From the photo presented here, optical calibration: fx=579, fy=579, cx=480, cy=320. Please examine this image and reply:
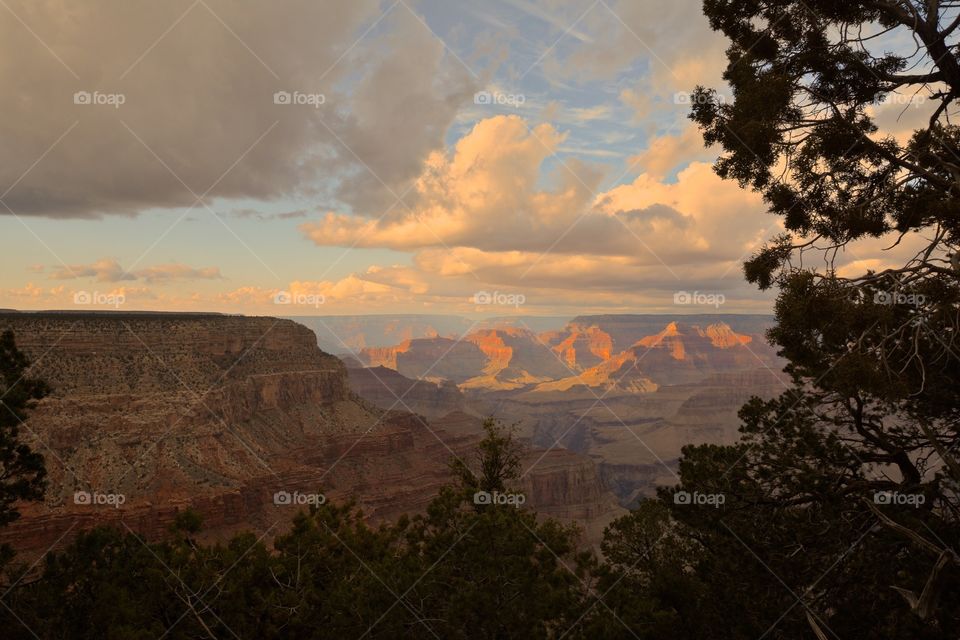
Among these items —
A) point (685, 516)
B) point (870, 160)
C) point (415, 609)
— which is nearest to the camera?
point (870, 160)

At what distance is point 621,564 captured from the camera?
51.4 ft

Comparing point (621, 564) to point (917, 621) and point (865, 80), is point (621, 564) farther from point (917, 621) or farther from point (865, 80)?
point (865, 80)

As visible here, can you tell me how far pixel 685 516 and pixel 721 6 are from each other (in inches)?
474

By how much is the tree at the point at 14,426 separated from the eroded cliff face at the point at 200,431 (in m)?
27.2

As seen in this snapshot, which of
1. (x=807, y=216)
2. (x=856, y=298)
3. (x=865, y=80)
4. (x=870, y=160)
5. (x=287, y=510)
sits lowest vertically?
(x=287, y=510)

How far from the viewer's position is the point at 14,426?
1591cm

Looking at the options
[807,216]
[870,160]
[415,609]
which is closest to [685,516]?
[415,609]

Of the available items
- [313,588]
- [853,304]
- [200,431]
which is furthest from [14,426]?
[200,431]

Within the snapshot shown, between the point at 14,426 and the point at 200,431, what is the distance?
171 feet

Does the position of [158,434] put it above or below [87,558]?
above

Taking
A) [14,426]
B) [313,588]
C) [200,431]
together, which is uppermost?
[200,431]

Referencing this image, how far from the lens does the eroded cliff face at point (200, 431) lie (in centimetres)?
5091

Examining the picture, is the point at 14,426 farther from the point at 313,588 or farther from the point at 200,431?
the point at 200,431

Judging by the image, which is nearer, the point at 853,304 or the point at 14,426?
the point at 853,304
